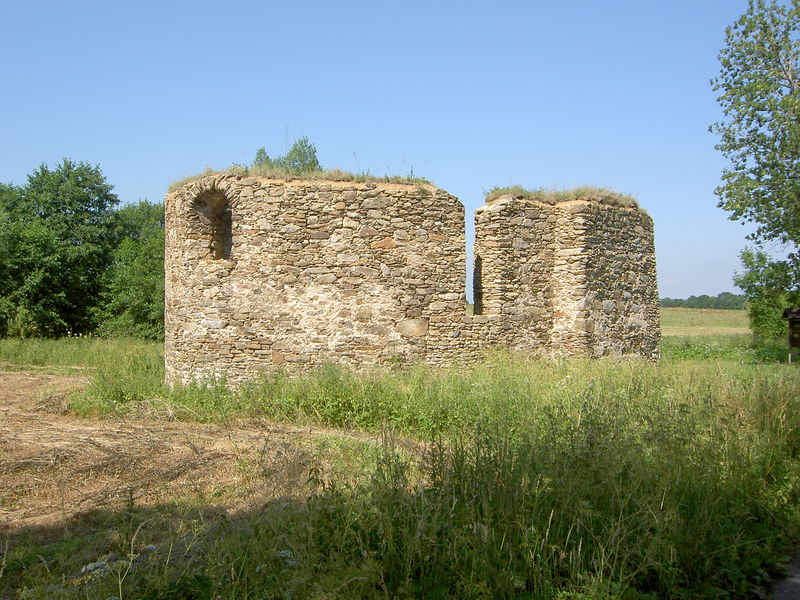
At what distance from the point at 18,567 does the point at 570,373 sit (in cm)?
702

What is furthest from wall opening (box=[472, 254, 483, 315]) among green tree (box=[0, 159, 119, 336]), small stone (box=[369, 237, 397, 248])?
green tree (box=[0, 159, 119, 336])

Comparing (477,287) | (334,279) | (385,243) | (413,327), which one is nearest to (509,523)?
(413,327)

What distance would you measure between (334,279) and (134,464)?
13.8 feet

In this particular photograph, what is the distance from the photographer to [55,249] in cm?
2381

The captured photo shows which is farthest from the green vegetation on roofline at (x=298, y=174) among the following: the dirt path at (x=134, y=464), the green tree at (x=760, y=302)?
the green tree at (x=760, y=302)

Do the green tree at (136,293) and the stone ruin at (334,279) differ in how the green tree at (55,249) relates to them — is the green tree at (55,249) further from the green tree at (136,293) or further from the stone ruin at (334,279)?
the stone ruin at (334,279)

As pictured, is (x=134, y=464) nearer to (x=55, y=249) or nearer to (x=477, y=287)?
(x=477, y=287)

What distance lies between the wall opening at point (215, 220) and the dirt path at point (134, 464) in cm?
315

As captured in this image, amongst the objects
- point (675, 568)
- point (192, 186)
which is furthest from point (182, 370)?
point (675, 568)

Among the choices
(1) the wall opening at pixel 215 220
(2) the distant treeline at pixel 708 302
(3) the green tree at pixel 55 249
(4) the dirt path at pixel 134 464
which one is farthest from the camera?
(2) the distant treeline at pixel 708 302

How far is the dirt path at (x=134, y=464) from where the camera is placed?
5355mm

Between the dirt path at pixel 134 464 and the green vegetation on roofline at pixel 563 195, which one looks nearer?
the dirt path at pixel 134 464

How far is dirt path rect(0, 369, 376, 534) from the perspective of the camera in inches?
211

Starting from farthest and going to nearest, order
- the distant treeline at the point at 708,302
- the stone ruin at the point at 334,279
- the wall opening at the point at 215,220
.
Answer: the distant treeline at the point at 708,302 → the wall opening at the point at 215,220 → the stone ruin at the point at 334,279
